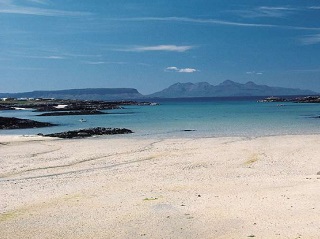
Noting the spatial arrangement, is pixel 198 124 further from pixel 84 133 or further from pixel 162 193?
pixel 162 193

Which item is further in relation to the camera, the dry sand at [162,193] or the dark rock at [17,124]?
the dark rock at [17,124]

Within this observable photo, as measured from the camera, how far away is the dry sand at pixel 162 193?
12.2 m

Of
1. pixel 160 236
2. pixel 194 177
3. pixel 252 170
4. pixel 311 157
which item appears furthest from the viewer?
pixel 311 157

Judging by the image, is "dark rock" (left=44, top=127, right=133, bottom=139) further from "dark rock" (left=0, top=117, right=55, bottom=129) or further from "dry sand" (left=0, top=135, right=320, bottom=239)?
"dry sand" (left=0, top=135, right=320, bottom=239)

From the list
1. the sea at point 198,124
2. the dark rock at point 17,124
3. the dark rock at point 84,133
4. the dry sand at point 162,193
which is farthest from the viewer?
the dark rock at point 17,124

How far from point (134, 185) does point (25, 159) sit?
40.3 ft

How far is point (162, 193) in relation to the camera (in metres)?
16.5

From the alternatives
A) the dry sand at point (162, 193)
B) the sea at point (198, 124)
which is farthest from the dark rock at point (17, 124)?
the dry sand at point (162, 193)

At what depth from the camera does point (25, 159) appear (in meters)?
27.6

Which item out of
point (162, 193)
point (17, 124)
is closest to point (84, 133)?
point (17, 124)

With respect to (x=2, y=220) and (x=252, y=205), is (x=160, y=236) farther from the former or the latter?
(x=2, y=220)

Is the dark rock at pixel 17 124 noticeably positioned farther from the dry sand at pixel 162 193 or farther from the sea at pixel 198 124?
the dry sand at pixel 162 193

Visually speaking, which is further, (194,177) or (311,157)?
(311,157)

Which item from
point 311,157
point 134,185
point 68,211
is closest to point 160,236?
point 68,211
